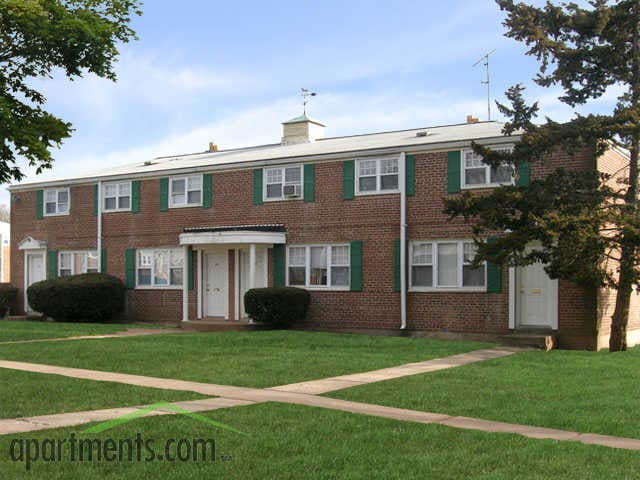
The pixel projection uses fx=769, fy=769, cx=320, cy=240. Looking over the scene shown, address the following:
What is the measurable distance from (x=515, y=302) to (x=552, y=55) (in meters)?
6.00

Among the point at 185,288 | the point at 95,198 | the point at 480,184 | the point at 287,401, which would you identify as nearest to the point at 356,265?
the point at 480,184

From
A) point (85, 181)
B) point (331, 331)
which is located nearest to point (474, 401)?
point (331, 331)

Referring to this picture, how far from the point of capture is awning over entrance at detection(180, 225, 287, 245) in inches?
869

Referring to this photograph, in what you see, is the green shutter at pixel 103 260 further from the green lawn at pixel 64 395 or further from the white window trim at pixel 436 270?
the green lawn at pixel 64 395

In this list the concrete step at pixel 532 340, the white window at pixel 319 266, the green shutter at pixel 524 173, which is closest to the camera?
Answer: the concrete step at pixel 532 340

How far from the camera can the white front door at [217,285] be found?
23750 millimetres

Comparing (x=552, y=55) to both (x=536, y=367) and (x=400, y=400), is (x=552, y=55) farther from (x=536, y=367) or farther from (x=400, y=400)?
(x=400, y=400)

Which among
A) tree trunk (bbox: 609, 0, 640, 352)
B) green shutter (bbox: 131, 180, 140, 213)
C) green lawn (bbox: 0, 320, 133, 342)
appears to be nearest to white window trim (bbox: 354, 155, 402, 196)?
tree trunk (bbox: 609, 0, 640, 352)

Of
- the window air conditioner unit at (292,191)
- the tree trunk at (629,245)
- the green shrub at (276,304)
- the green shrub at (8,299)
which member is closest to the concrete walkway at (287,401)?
the tree trunk at (629,245)

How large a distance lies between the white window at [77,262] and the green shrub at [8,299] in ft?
6.98

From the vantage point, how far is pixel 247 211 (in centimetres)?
2338

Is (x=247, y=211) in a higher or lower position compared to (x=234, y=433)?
higher

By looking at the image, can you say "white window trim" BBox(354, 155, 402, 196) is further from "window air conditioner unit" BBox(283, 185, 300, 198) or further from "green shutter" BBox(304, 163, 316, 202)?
"window air conditioner unit" BBox(283, 185, 300, 198)

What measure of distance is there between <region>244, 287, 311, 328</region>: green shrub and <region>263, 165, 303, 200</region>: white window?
288 cm
